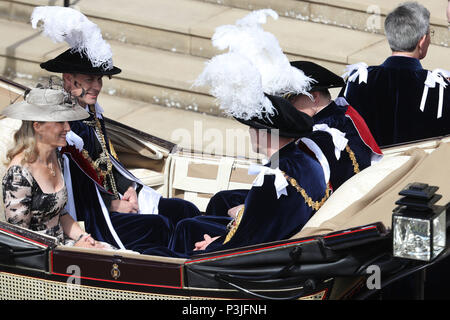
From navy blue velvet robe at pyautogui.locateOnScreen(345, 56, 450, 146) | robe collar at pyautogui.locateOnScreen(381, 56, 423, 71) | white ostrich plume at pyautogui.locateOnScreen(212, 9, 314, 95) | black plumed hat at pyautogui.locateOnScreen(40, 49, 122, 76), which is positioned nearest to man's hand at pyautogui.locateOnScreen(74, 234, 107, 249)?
black plumed hat at pyautogui.locateOnScreen(40, 49, 122, 76)

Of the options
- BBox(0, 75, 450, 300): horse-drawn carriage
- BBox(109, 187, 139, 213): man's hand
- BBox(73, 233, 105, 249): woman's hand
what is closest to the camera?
BBox(0, 75, 450, 300): horse-drawn carriage

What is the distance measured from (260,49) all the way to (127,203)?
1.33 m

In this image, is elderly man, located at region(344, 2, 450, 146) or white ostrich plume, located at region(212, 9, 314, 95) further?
elderly man, located at region(344, 2, 450, 146)

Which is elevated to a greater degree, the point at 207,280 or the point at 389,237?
the point at 389,237

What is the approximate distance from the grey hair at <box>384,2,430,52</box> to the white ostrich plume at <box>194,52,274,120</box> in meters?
1.43

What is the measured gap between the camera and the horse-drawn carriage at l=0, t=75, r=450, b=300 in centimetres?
344

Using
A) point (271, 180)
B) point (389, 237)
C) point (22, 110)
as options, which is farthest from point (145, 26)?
point (389, 237)

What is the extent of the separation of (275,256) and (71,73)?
1.71 m

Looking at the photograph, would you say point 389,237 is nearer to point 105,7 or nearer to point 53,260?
point 53,260

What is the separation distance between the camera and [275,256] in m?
3.54

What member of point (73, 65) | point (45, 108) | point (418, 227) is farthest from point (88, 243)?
point (418, 227)

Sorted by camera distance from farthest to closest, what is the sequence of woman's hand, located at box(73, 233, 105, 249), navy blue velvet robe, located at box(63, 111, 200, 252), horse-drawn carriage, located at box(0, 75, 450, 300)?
navy blue velvet robe, located at box(63, 111, 200, 252) < woman's hand, located at box(73, 233, 105, 249) < horse-drawn carriage, located at box(0, 75, 450, 300)

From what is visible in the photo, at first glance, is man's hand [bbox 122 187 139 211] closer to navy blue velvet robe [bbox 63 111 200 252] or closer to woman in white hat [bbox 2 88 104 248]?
navy blue velvet robe [bbox 63 111 200 252]

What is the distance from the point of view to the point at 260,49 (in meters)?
3.93
